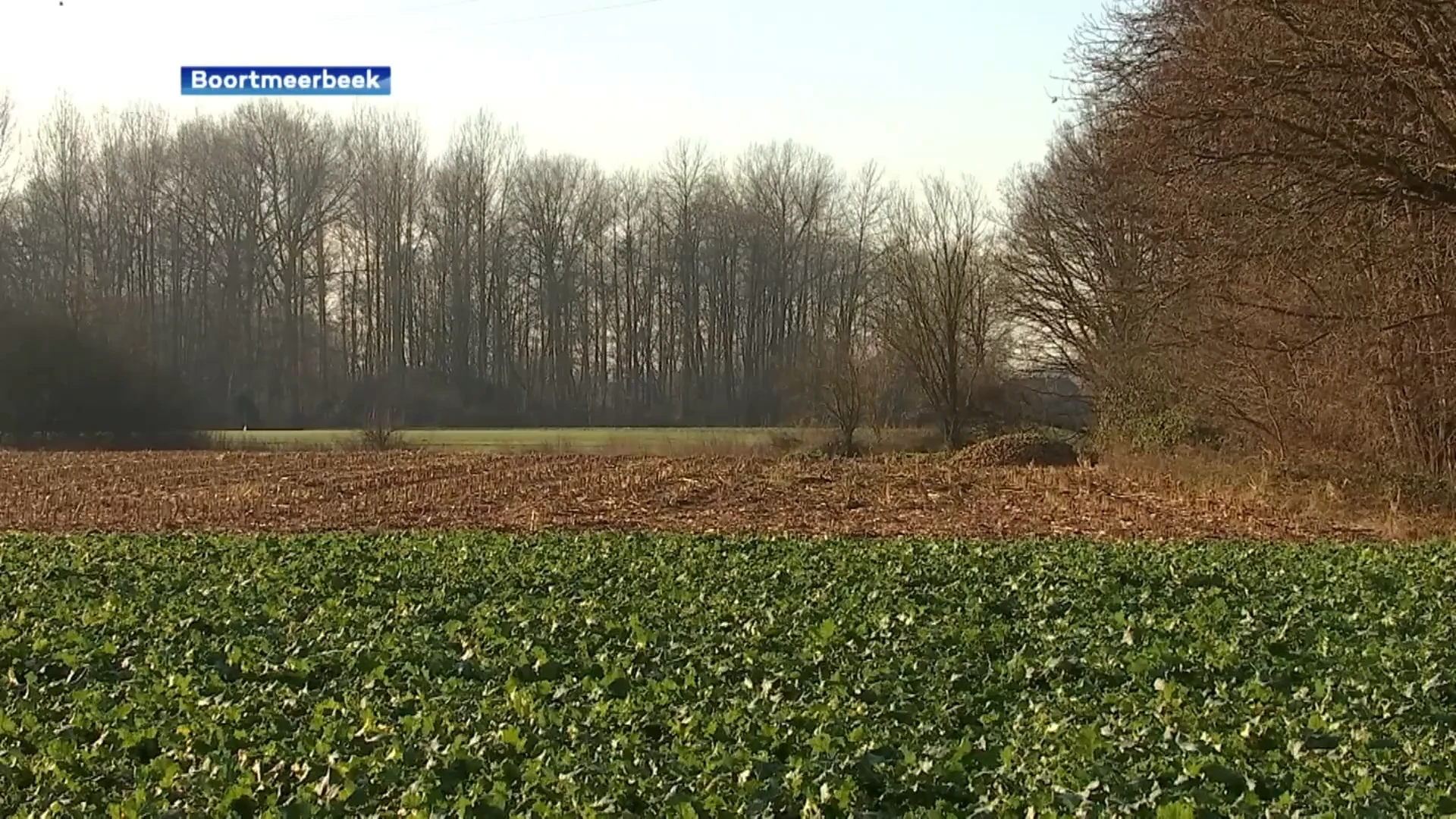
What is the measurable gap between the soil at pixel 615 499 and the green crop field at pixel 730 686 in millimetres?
5196

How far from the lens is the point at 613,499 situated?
2119 cm

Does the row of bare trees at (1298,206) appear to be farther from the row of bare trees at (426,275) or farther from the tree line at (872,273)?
the row of bare trees at (426,275)

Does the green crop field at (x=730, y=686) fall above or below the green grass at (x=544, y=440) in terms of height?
below

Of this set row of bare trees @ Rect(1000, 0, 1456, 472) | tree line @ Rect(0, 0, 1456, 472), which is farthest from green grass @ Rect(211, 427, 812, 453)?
row of bare trees @ Rect(1000, 0, 1456, 472)

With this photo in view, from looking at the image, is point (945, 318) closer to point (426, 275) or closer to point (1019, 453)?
point (1019, 453)

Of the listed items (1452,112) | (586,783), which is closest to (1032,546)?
(1452,112)

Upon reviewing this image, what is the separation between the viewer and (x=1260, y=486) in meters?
20.3

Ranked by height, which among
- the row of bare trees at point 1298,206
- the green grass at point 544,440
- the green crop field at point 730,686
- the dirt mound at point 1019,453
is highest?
the row of bare trees at point 1298,206

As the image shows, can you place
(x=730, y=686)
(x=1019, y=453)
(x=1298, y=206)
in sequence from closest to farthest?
1. (x=730, y=686)
2. (x=1298, y=206)
3. (x=1019, y=453)

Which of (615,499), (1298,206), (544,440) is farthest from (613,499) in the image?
(544,440)

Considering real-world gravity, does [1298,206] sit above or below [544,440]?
above

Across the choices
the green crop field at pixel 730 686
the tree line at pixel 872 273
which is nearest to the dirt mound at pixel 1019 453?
the tree line at pixel 872 273

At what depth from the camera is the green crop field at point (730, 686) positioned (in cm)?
532

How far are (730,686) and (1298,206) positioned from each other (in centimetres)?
1240
